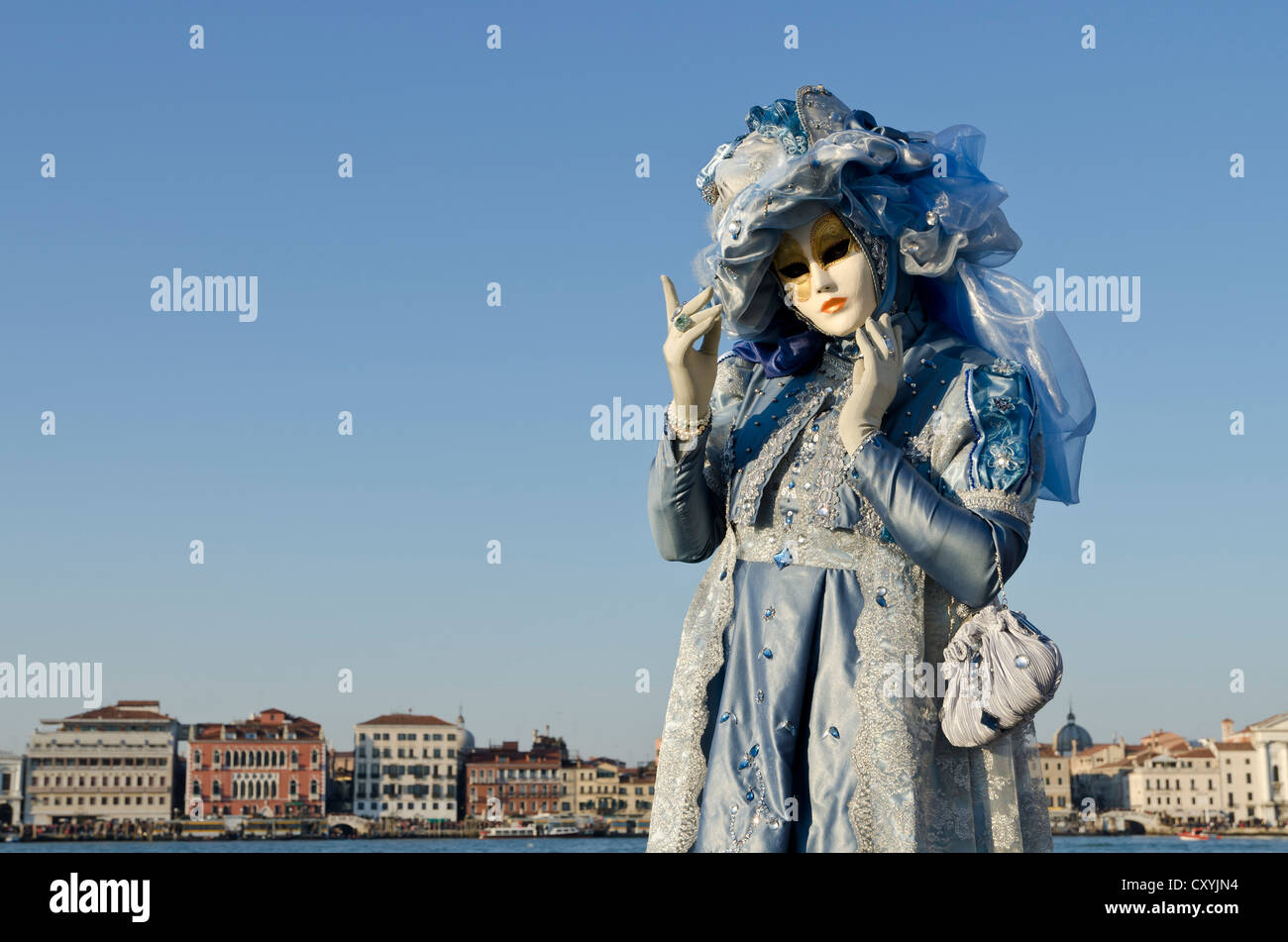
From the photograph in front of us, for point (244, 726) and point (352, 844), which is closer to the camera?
point (352, 844)

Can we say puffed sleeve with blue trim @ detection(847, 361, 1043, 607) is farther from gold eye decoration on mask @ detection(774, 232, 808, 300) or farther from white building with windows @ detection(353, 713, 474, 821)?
white building with windows @ detection(353, 713, 474, 821)

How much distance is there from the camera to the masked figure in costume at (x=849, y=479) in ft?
8.34

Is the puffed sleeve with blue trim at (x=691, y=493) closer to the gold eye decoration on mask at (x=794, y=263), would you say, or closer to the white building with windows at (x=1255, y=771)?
the gold eye decoration on mask at (x=794, y=263)

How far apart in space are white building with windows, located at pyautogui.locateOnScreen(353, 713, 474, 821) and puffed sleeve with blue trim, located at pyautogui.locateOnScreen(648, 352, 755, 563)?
7561cm

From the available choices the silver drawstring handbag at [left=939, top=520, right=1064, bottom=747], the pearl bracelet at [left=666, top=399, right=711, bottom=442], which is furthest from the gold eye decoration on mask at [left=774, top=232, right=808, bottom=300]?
the silver drawstring handbag at [left=939, top=520, right=1064, bottom=747]

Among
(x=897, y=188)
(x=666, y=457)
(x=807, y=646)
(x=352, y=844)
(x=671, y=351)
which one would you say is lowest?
(x=352, y=844)

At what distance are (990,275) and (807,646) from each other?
0.82m

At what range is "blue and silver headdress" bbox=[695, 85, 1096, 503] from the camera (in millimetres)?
2707

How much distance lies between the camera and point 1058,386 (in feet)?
9.10

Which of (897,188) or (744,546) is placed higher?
(897,188)

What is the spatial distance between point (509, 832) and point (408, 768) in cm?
700
